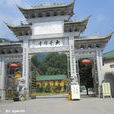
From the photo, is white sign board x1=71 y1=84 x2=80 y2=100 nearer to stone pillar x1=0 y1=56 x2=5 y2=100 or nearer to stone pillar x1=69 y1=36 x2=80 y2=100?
stone pillar x1=69 y1=36 x2=80 y2=100

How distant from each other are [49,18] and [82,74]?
10805 mm

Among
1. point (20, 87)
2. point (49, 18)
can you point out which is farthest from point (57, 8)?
point (20, 87)

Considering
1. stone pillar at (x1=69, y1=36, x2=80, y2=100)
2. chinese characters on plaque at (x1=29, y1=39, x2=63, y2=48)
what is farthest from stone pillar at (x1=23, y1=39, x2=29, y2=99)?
stone pillar at (x1=69, y1=36, x2=80, y2=100)

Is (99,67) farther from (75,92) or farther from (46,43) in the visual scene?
(46,43)

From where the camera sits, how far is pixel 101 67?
19.2 metres

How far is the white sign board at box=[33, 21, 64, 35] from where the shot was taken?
20.3 metres

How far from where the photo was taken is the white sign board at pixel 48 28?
20.3m

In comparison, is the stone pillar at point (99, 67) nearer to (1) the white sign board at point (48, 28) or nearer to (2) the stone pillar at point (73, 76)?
(2) the stone pillar at point (73, 76)

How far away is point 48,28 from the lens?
805 inches

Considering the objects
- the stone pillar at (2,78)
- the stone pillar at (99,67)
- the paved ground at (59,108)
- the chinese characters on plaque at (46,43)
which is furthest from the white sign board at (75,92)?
the stone pillar at (2,78)

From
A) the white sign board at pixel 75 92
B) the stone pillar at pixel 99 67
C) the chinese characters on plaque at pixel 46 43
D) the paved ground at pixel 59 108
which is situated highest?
the chinese characters on plaque at pixel 46 43

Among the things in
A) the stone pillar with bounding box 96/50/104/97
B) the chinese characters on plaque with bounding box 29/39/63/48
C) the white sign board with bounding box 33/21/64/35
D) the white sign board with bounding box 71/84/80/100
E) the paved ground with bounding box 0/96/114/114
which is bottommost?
the paved ground with bounding box 0/96/114/114

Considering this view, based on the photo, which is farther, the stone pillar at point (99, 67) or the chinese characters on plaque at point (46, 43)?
the chinese characters on plaque at point (46, 43)

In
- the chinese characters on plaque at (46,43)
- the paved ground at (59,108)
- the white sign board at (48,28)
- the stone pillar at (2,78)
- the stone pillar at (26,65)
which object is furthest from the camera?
the white sign board at (48,28)
